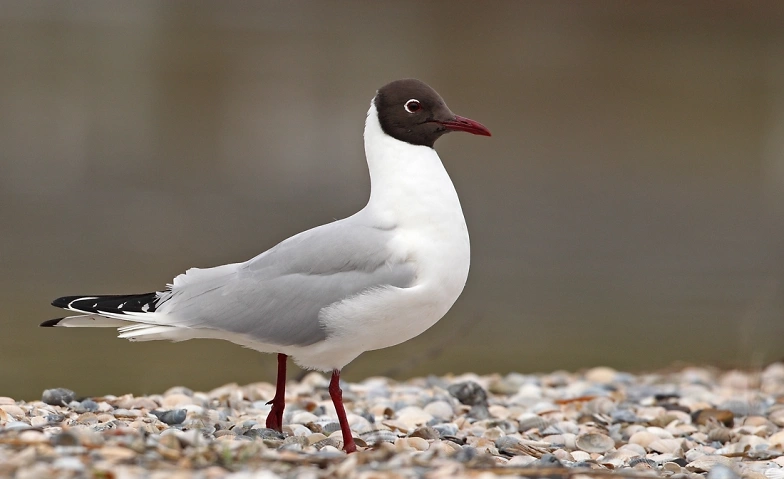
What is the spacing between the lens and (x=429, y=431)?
5.42 meters

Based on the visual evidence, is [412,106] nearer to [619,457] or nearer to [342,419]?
[342,419]

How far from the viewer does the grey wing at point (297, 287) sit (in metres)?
4.82

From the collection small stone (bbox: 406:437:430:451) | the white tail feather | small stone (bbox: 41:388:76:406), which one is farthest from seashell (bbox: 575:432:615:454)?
small stone (bbox: 41:388:76:406)

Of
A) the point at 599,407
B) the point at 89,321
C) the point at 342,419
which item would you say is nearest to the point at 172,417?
the point at 89,321

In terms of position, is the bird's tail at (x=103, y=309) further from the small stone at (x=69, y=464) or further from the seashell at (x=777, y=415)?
the seashell at (x=777, y=415)

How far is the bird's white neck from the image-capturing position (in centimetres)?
499

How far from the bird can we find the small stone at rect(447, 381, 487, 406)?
5.51 feet

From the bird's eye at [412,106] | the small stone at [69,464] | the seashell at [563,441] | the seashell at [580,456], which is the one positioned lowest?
the small stone at [69,464]

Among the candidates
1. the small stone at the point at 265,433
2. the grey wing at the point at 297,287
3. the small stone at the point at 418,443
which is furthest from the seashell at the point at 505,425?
the grey wing at the point at 297,287

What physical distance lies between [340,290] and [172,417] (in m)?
1.09

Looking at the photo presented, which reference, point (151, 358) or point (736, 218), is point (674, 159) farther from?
point (151, 358)

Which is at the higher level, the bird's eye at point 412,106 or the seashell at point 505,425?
the bird's eye at point 412,106

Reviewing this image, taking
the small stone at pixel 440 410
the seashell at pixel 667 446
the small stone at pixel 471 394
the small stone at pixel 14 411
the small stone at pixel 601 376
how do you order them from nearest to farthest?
the small stone at pixel 14 411
the seashell at pixel 667 446
the small stone at pixel 440 410
the small stone at pixel 471 394
the small stone at pixel 601 376

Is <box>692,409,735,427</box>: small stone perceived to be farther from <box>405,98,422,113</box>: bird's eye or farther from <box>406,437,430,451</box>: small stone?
<box>405,98,422,113</box>: bird's eye
